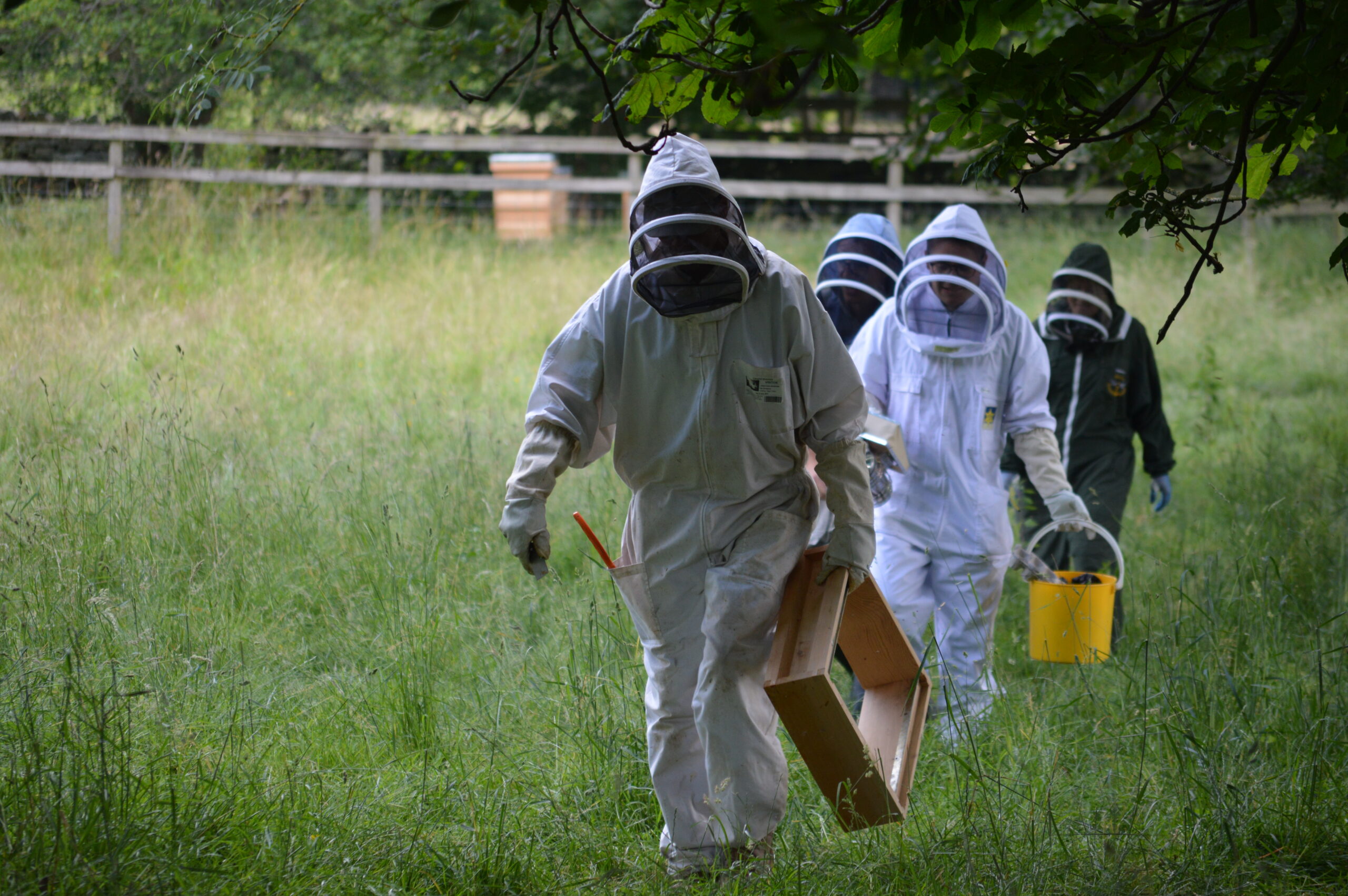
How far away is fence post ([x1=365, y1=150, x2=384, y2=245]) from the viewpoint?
1151 centimetres

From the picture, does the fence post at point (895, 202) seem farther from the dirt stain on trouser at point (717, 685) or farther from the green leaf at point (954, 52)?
the green leaf at point (954, 52)

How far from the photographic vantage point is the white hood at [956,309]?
4293 mm

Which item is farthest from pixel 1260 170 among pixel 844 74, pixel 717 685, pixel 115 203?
pixel 115 203

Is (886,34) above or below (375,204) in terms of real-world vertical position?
above

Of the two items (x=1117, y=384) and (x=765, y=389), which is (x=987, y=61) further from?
(x=1117, y=384)

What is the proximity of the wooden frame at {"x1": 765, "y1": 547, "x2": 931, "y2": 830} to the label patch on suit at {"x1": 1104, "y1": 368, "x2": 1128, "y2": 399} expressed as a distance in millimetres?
2854

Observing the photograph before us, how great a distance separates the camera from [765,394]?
3.10 metres

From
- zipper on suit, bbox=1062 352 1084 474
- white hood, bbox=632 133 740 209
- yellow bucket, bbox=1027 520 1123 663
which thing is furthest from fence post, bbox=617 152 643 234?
white hood, bbox=632 133 740 209

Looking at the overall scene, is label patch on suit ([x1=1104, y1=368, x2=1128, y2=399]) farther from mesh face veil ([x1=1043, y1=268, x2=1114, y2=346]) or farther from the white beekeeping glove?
the white beekeeping glove


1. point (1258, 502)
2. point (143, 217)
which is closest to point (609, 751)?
point (1258, 502)

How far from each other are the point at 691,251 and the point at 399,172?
544 inches

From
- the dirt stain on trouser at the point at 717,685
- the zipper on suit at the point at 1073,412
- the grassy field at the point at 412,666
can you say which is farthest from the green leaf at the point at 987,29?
the zipper on suit at the point at 1073,412

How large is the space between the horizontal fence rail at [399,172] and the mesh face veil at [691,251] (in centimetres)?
502

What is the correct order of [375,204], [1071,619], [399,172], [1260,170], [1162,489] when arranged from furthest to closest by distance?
1. [399,172]
2. [375,204]
3. [1162,489]
4. [1071,619]
5. [1260,170]
